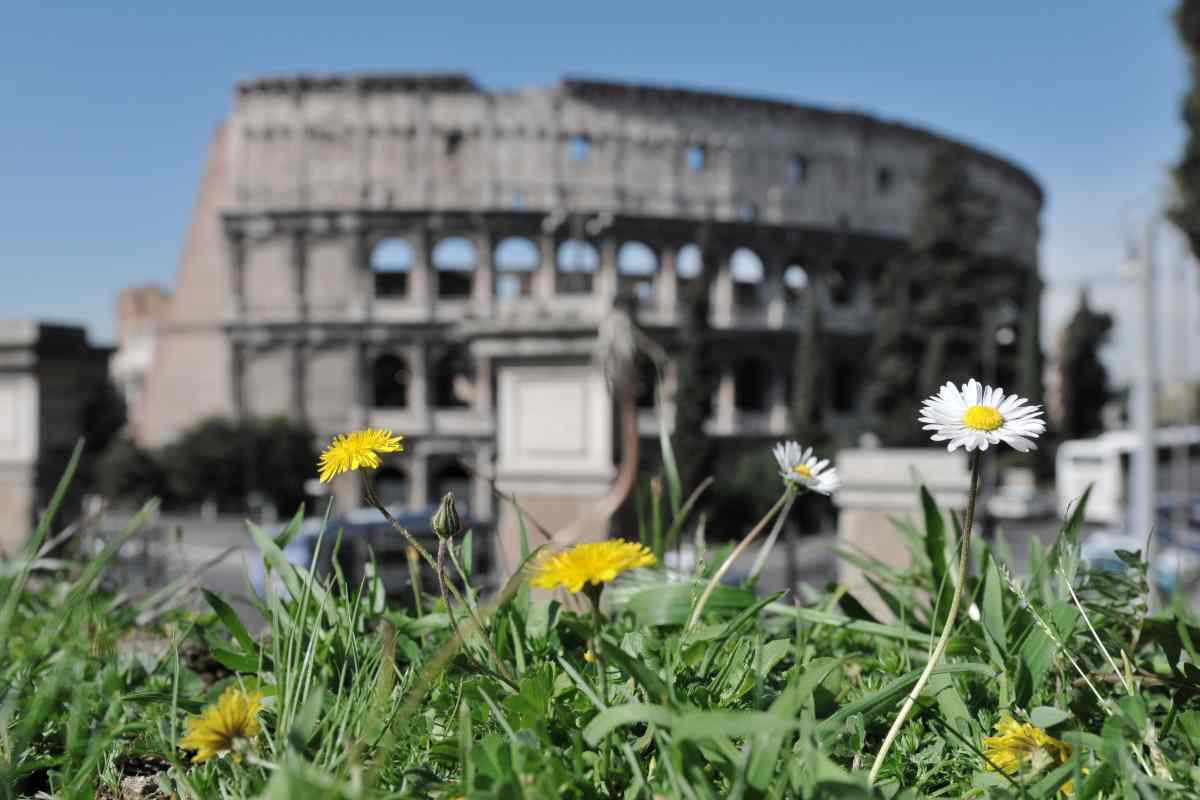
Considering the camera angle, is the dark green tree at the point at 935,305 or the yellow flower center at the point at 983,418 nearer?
the yellow flower center at the point at 983,418

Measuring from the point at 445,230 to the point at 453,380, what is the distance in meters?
5.65

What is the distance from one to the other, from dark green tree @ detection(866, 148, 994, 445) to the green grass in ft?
92.1

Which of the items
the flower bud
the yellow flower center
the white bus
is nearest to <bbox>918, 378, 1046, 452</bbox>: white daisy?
the yellow flower center

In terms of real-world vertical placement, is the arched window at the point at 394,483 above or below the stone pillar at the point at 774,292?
below

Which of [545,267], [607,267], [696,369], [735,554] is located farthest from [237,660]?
[607,267]

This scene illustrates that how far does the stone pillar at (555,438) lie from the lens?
5922 mm

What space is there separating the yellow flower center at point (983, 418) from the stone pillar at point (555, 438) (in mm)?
4687

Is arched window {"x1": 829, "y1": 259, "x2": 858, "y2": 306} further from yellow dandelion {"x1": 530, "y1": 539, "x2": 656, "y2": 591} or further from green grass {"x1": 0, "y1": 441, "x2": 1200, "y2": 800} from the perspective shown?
yellow dandelion {"x1": 530, "y1": 539, "x2": 656, "y2": 591}

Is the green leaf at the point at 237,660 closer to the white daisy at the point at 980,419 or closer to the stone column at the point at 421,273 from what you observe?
the white daisy at the point at 980,419

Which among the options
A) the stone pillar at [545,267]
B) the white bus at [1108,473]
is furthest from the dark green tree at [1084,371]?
the stone pillar at [545,267]

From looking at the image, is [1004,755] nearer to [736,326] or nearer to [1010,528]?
[1010,528]

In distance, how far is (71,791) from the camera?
104 centimetres

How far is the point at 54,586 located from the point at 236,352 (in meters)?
31.1

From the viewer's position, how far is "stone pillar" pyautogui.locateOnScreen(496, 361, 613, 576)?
19.4ft
